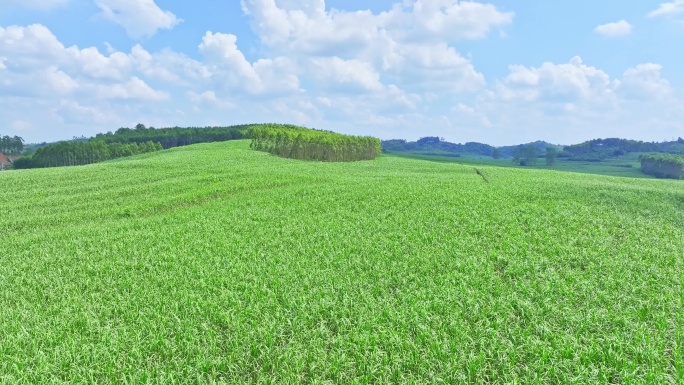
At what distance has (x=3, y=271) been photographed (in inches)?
721

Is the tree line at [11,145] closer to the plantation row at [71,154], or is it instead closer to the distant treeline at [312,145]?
the plantation row at [71,154]

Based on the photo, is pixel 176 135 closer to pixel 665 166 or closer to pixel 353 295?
pixel 353 295

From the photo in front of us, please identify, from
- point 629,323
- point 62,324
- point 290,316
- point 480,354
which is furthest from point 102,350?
point 629,323

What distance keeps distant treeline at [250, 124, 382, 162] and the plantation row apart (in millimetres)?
59186

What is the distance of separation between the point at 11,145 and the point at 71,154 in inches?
3910

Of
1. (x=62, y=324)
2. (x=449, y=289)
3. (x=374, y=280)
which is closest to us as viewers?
(x=62, y=324)

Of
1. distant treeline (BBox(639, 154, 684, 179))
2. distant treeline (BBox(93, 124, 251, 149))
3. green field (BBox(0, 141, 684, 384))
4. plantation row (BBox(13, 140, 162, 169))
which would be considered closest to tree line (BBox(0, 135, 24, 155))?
distant treeline (BBox(93, 124, 251, 149))

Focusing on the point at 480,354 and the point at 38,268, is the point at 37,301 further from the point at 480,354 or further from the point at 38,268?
the point at 480,354

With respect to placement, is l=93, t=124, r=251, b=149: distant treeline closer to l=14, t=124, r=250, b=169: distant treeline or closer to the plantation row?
l=14, t=124, r=250, b=169: distant treeline

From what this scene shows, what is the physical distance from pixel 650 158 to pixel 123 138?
207992 mm

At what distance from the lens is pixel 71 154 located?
124562 millimetres

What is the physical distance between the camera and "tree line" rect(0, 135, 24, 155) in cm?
18625

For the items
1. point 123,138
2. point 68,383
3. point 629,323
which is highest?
point 123,138

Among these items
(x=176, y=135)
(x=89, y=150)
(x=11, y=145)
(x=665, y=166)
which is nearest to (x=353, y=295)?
(x=89, y=150)
